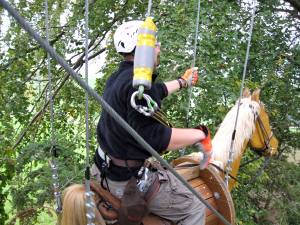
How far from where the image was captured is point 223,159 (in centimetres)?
315

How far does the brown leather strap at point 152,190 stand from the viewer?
2.38 meters

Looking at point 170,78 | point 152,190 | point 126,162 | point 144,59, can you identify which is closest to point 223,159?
point 152,190

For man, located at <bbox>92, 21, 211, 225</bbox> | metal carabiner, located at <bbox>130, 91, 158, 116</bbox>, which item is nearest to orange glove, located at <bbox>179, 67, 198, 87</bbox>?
man, located at <bbox>92, 21, 211, 225</bbox>

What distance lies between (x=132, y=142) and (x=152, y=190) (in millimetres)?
391

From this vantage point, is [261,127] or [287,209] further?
[287,209]

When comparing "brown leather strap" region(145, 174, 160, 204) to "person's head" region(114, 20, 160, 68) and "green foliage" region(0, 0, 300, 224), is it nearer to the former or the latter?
"person's head" region(114, 20, 160, 68)

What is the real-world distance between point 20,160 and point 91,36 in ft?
7.17

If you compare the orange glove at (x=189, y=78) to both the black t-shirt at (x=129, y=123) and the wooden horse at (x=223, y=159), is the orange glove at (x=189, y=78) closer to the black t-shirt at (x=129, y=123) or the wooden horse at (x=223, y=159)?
the wooden horse at (x=223, y=159)

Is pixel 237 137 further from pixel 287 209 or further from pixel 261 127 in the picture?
pixel 287 209

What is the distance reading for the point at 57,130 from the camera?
605 centimetres

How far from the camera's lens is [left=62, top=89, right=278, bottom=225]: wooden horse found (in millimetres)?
2475

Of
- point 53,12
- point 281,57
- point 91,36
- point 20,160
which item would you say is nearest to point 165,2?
point 91,36

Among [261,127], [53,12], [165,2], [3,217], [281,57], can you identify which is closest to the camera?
[3,217]

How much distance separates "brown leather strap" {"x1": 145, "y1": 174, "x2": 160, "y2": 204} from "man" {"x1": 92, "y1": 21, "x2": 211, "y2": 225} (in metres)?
0.02
